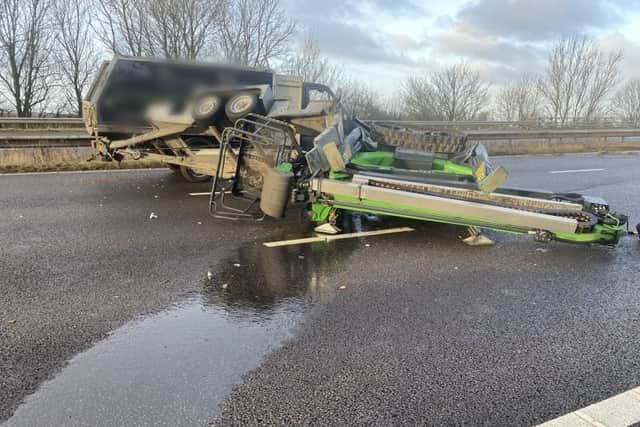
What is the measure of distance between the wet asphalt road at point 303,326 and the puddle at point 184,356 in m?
0.01

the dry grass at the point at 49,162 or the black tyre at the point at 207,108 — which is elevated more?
the black tyre at the point at 207,108

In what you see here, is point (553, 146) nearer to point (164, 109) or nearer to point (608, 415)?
point (164, 109)

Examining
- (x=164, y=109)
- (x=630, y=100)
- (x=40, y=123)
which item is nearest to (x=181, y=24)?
(x=40, y=123)

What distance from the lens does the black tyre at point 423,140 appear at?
7186mm

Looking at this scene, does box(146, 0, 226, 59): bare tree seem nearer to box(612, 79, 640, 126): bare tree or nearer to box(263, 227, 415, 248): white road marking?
box(263, 227, 415, 248): white road marking

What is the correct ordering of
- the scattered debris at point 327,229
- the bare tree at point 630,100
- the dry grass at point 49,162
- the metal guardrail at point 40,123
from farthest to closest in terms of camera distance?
the bare tree at point 630,100, the metal guardrail at point 40,123, the dry grass at point 49,162, the scattered debris at point 327,229

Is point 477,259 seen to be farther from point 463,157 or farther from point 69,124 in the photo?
point 69,124

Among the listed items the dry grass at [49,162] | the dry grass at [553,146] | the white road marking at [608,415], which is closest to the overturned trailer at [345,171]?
the white road marking at [608,415]

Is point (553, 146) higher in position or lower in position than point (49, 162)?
higher

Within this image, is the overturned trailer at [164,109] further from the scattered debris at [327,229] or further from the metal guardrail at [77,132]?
the metal guardrail at [77,132]

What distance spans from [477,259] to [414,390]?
2675mm

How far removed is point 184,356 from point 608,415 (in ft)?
7.96

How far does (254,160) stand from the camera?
577 cm

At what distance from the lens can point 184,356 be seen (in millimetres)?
3010
